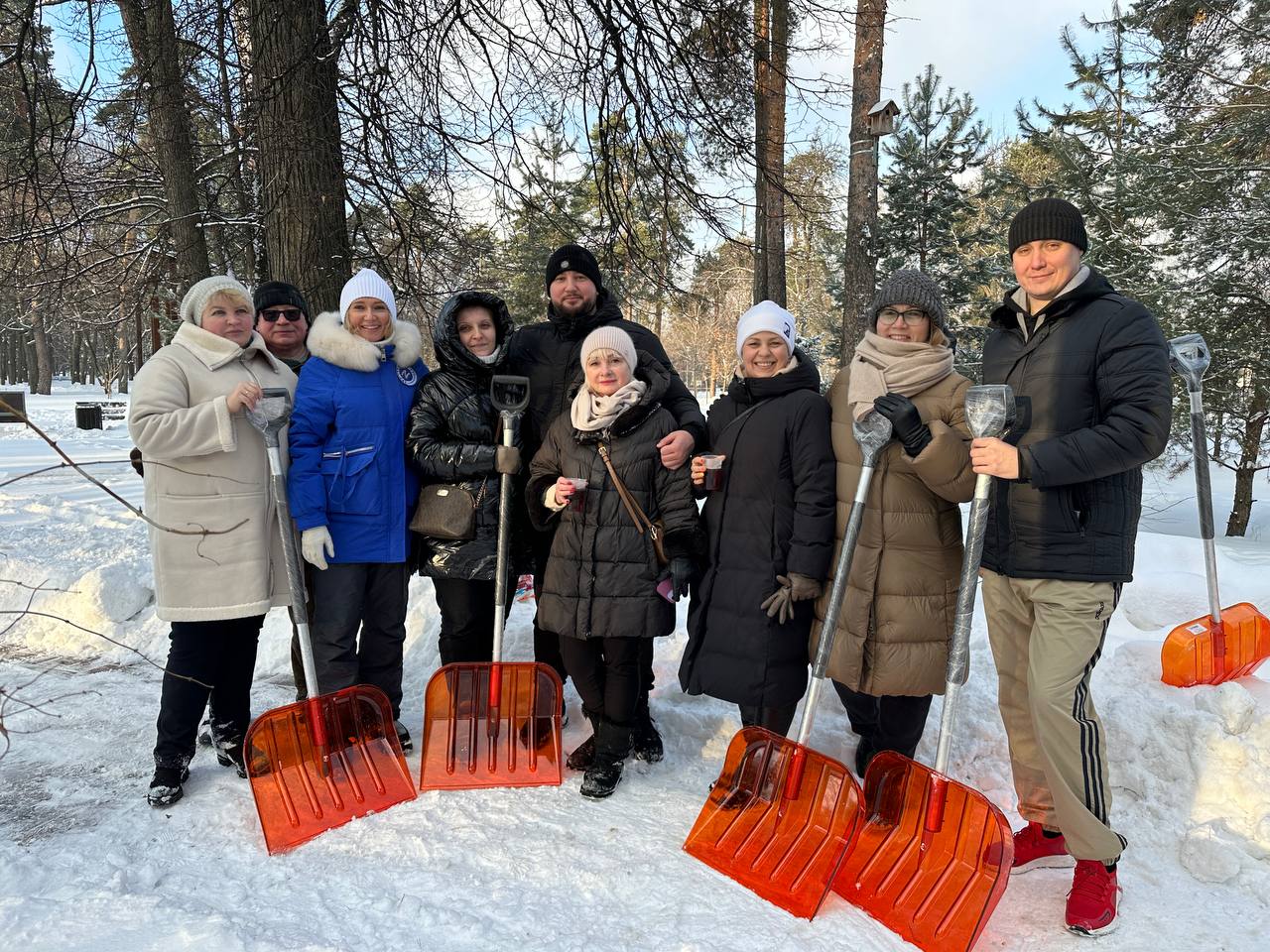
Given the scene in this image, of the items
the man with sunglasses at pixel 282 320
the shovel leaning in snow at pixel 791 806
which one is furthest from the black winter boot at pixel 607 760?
the man with sunglasses at pixel 282 320

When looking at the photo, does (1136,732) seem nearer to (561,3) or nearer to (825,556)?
(825,556)

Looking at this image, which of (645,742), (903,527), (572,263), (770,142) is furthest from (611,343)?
(770,142)

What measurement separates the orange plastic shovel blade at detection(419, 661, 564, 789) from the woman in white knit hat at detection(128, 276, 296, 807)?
0.83 metres

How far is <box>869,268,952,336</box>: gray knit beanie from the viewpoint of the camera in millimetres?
2723

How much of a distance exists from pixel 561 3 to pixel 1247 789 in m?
5.21

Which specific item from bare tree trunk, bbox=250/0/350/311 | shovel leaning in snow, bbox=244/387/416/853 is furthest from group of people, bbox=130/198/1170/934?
bare tree trunk, bbox=250/0/350/311

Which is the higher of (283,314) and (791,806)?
(283,314)

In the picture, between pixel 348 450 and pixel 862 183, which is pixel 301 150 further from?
pixel 862 183

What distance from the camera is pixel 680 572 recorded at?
311cm

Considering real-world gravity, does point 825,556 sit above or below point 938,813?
above

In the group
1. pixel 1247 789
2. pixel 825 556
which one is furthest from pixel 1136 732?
pixel 825 556

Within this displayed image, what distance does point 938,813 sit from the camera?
96.5 inches

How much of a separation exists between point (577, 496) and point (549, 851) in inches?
52.8

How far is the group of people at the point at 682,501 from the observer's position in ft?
8.06
